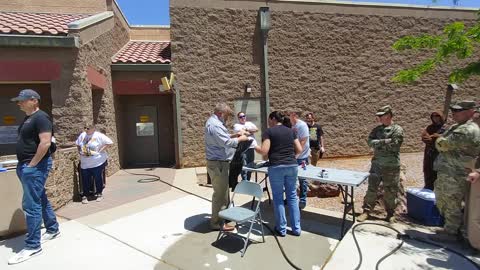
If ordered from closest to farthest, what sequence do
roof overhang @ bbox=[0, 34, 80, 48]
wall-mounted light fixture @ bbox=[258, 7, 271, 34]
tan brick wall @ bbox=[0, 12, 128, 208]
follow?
tan brick wall @ bbox=[0, 12, 128, 208]
roof overhang @ bbox=[0, 34, 80, 48]
wall-mounted light fixture @ bbox=[258, 7, 271, 34]

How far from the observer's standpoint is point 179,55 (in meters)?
9.72

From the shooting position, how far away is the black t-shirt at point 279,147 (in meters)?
4.30

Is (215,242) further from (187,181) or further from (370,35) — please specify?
(370,35)

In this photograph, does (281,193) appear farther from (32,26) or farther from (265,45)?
(265,45)

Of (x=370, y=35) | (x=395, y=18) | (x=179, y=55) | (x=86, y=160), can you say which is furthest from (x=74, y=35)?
(x=395, y=18)

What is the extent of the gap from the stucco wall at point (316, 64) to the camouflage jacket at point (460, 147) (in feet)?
21.8

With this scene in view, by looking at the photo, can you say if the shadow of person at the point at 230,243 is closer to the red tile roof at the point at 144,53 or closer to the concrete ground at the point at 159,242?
the concrete ground at the point at 159,242

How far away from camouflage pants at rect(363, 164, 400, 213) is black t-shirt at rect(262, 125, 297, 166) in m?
1.52

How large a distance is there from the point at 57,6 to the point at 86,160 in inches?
292

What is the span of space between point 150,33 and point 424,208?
11.7 m

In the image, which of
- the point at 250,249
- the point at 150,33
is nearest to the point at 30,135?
the point at 250,249

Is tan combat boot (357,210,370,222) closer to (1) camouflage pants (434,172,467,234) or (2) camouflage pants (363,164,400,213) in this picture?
(2) camouflage pants (363,164,400,213)

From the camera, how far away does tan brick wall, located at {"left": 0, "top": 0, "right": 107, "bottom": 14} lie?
10.4 m

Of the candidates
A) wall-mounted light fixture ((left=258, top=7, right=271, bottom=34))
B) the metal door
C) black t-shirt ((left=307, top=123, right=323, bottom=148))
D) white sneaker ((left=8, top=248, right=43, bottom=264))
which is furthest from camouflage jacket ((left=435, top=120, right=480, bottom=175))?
the metal door
